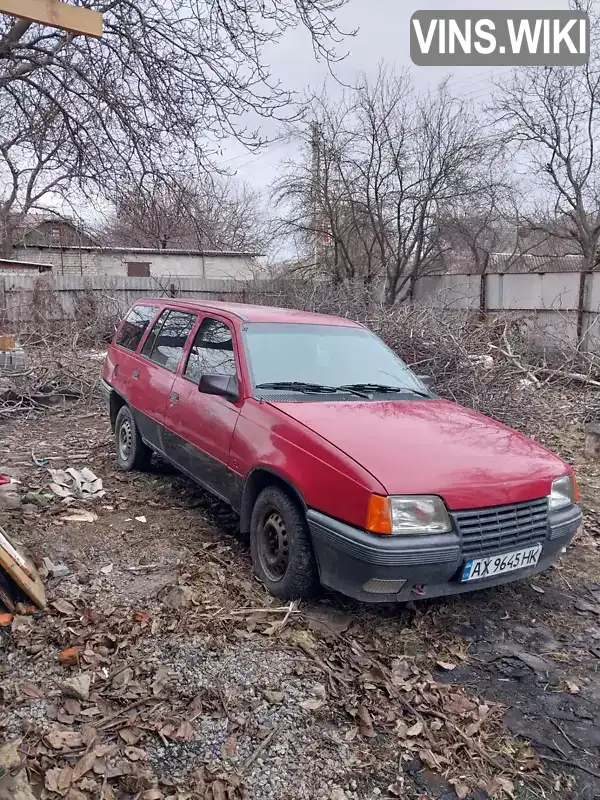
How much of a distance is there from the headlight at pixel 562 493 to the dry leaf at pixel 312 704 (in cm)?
172

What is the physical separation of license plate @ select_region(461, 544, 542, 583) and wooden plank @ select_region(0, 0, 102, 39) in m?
3.68

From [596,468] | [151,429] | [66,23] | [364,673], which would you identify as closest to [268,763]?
[364,673]

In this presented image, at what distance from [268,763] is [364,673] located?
0.72 meters

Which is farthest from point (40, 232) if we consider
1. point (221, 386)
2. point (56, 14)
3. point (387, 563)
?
point (387, 563)

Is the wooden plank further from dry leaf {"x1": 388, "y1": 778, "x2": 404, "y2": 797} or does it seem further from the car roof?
dry leaf {"x1": 388, "y1": 778, "x2": 404, "y2": 797}

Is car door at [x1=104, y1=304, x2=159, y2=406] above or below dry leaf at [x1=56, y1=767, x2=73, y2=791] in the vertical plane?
above

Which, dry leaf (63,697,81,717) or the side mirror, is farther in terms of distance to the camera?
the side mirror

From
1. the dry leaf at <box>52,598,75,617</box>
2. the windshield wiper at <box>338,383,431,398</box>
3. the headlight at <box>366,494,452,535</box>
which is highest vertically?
the windshield wiper at <box>338,383,431,398</box>

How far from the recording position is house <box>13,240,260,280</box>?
22.6 m

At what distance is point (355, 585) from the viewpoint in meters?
3.02

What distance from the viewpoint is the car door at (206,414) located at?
4031 mm

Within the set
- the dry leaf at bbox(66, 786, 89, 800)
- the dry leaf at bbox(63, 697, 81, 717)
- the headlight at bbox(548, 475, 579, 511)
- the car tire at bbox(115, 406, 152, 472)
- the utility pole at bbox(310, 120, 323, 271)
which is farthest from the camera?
the utility pole at bbox(310, 120, 323, 271)

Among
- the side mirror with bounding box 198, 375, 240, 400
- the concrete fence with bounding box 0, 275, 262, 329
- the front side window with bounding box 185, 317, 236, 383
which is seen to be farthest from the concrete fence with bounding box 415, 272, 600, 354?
the side mirror with bounding box 198, 375, 240, 400

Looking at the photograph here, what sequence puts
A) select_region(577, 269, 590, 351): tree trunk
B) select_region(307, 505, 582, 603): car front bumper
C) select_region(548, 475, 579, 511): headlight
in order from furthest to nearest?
select_region(577, 269, 590, 351): tree trunk < select_region(548, 475, 579, 511): headlight < select_region(307, 505, 582, 603): car front bumper
